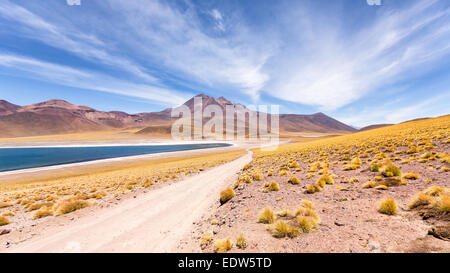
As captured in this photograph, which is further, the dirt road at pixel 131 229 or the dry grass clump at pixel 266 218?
the dirt road at pixel 131 229

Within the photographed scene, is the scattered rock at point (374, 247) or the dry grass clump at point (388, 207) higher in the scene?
the dry grass clump at point (388, 207)

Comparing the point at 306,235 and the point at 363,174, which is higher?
the point at 363,174

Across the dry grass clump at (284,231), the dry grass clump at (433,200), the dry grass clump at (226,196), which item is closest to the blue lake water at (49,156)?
the dry grass clump at (226,196)

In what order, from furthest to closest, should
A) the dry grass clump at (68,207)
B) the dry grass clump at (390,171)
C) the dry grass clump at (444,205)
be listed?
the dry grass clump at (68,207) → the dry grass clump at (390,171) → the dry grass clump at (444,205)

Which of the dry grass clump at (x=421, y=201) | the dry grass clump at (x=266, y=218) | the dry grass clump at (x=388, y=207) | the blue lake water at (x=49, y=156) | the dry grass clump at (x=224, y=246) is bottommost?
the blue lake water at (x=49, y=156)

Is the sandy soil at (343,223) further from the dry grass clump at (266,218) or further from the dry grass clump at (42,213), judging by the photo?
the dry grass clump at (42,213)

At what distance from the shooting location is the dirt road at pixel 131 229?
5.43 m

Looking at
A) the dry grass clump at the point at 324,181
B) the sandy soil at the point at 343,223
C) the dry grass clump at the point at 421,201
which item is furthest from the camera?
the dry grass clump at the point at 324,181

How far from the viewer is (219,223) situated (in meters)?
6.10
